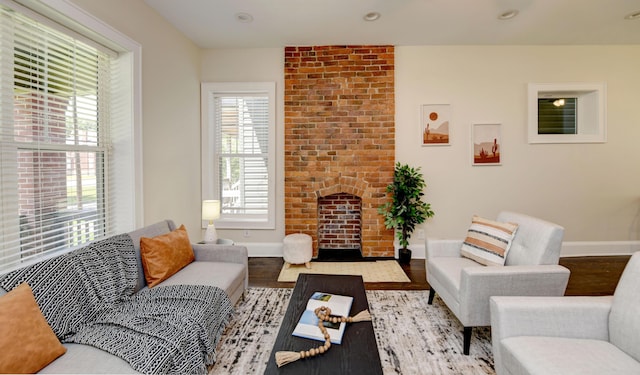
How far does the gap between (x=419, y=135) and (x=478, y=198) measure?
1189 millimetres

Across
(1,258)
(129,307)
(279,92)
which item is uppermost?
(279,92)

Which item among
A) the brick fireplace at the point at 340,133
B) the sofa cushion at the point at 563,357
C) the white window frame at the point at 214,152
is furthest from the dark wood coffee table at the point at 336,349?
the white window frame at the point at 214,152

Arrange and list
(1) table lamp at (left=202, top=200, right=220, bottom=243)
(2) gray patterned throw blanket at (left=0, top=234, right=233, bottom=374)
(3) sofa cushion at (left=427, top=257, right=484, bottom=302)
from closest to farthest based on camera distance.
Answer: (2) gray patterned throw blanket at (left=0, top=234, right=233, bottom=374) < (3) sofa cushion at (left=427, top=257, right=484, bottom=302) < (1) table lamp at (left=202, top=200, right=220, bottom=243)

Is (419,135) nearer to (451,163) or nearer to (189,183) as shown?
(451,163)

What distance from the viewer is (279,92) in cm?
394

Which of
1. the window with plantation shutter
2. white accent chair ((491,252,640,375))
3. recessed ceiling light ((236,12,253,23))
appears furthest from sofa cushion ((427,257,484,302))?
recessed ceiling light ((236,12,253,23))

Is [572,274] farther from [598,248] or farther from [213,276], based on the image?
[213,276]

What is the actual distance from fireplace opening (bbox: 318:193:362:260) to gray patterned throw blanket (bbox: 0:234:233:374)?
237 cm

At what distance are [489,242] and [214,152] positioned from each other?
3457mm

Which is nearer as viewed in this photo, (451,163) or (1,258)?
(1,258)

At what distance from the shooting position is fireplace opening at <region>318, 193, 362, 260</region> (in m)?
4.19

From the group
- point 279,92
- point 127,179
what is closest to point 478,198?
point 279,92

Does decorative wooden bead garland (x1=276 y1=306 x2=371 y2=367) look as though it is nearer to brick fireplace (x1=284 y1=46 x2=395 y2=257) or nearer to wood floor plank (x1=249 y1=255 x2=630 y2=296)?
wood floor plank (x1=249 y1=255 x2=630 y2=296)

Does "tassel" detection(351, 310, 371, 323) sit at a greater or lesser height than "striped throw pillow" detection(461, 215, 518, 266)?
lesser
